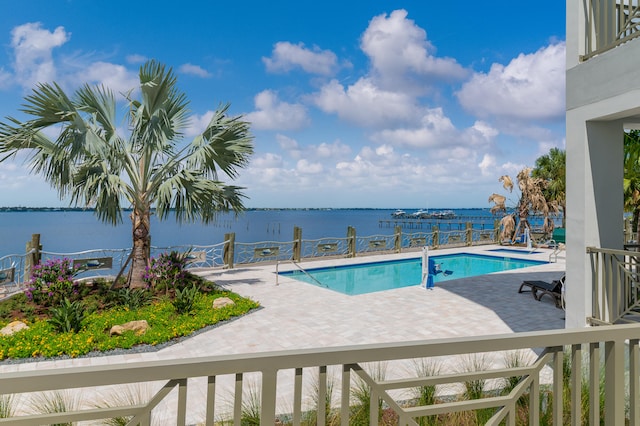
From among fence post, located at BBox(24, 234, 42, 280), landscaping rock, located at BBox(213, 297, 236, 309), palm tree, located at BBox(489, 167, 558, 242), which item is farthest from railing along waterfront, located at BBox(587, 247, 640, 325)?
palm tree, located at BBox(489, 167, 558, 242)

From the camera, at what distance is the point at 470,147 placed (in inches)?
1660

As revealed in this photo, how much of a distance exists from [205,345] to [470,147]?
41624 millimetres

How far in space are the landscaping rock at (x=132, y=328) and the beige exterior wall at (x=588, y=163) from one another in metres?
6.89

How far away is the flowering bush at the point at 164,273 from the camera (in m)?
9.27

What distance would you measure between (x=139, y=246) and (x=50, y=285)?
1.95 metres

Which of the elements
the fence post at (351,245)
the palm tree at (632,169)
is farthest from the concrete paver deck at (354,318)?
the fence post at (351,245)

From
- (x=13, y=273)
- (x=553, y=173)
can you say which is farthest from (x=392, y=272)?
(x=553, y=173)

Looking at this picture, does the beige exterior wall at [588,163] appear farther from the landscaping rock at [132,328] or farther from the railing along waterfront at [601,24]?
the landscaping rock at [132,328]

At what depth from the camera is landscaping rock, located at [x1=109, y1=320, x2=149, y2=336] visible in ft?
21.7

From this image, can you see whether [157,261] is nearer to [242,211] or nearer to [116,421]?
[242,211]

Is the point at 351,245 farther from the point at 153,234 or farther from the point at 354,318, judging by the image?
the point at 153,234

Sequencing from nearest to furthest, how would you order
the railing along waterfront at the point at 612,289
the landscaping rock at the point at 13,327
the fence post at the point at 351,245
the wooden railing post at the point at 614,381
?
the wooden railing post at the point at 614,381 < the railing along waterfront at the point at 612,289 < the landscaping rock at the point at 13,327 < the fence post at the point at 351,245

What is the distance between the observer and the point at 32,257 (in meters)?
10.1

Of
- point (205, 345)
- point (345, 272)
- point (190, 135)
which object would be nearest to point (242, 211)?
point (190, 135)
